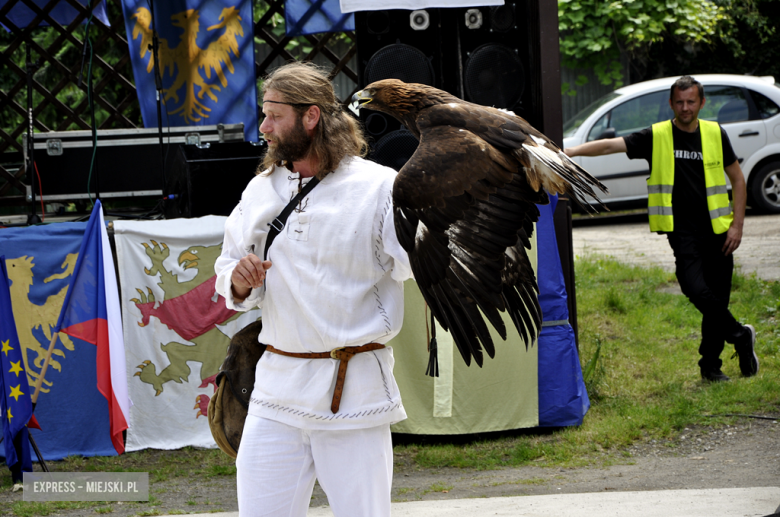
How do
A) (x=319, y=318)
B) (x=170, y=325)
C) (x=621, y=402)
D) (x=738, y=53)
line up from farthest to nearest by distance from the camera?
(x=738, y=53), (x=621, y=402), (x=170, y=325), (x=319, y=318)

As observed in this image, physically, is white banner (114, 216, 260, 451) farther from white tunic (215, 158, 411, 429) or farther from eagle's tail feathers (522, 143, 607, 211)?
eagle's tail feathers (522, 143, 607, 211)

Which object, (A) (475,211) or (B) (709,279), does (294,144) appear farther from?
(B) (709,279)

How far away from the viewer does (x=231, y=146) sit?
15.0 ft

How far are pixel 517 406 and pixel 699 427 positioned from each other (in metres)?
0.95

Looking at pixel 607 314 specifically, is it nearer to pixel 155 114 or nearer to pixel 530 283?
pixel 155 114

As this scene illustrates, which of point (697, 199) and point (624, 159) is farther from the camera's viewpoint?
point (624, 159)

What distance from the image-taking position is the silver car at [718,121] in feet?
30.0

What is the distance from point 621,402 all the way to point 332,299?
9.84 ft

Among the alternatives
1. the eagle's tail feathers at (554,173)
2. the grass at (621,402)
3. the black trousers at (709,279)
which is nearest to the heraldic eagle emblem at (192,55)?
the grass at (621,402)

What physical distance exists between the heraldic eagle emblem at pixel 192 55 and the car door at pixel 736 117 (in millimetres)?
5460

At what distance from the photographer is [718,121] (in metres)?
9.27

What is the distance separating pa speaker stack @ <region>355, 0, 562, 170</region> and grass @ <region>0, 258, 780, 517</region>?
58.3 inches

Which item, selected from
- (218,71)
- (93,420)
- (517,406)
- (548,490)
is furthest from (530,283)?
(218,71)

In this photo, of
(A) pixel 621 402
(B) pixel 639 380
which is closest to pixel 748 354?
(B) pixel 639 380
